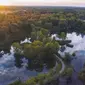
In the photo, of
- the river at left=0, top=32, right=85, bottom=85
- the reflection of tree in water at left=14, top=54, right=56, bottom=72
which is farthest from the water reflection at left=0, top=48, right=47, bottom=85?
the reflection of tree in water at left=14, top=54, right=56, bottom=72

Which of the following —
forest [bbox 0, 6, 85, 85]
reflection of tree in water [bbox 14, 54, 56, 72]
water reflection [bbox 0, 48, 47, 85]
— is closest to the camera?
forest [bbox 0, 6, 85, 85]

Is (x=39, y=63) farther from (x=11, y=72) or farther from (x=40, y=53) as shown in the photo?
(x=11, y=72)

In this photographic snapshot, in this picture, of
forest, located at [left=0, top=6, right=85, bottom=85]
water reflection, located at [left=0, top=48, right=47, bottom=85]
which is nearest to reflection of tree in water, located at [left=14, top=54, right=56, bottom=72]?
forest, located at [left=0, top=6, right=85, bottom=85]

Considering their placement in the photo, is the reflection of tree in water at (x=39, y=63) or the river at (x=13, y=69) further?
the reflection of tree in water at (x=39, y=63)

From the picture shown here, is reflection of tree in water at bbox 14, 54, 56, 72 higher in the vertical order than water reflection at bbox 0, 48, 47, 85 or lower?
higher

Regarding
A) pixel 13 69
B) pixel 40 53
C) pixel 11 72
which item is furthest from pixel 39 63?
pixel 11 72

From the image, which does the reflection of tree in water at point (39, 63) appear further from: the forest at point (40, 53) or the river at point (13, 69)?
the river at point (13, 69)

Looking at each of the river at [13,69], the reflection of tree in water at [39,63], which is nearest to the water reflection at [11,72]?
the river at [13,69]

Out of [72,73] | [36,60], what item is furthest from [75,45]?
[72,73]

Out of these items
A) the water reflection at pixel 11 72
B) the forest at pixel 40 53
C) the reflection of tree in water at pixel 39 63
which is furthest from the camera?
the reflection of tree in water at pixel 39 63

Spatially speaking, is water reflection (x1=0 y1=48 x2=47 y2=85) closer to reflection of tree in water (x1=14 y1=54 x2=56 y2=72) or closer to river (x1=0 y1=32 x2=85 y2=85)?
river (x1=0 y1=32 x2=85 y2=85)

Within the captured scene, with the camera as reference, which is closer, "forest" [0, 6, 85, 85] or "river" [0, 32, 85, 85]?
"forest" [0, 6, 85, 85]

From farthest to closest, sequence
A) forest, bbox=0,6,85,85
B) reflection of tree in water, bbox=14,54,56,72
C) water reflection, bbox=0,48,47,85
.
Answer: reflection of tree in water, bbox=14,54,56,72, water reflection, bbox=0,48,47,85, forest, bbox=0,6,85,85
